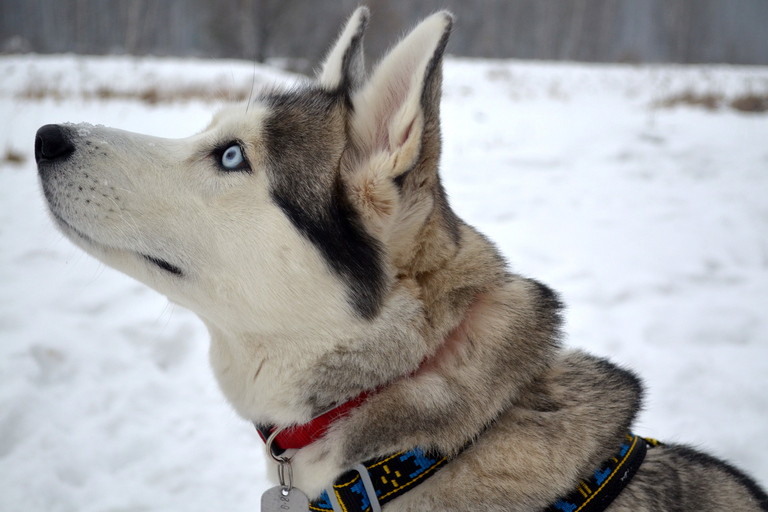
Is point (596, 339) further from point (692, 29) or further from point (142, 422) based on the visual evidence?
point (692, 29)

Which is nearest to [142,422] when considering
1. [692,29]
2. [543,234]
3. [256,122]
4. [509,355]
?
[256,122]

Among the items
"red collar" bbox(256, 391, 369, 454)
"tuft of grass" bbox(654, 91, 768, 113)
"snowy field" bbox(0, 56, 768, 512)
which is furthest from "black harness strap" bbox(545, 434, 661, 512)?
"tuft of grass" bbox(654, 91, 768, 113)

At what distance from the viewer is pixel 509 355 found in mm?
1553

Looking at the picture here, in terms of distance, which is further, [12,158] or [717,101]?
[717,101]

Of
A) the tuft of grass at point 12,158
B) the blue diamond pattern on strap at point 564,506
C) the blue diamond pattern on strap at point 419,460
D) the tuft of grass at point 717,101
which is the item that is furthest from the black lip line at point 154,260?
the tuft of grass at point 717,101

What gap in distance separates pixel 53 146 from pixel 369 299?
3.83 ft

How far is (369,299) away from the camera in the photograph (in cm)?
155

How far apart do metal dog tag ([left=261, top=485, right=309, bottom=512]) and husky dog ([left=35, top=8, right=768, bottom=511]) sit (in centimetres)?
4

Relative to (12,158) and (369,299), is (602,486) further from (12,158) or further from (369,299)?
(12,158)

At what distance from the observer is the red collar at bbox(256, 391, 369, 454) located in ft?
5.00

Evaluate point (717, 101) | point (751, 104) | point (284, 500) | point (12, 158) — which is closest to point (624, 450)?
point (284, 500)

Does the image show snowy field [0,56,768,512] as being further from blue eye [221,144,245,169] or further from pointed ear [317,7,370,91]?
blue eye [221,144,245,169]

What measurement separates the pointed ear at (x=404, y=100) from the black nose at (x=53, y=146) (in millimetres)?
950

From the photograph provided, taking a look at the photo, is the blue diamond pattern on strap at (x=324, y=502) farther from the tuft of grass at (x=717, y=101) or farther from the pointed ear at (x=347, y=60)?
the tuft of grass at (x=717, y=101)
